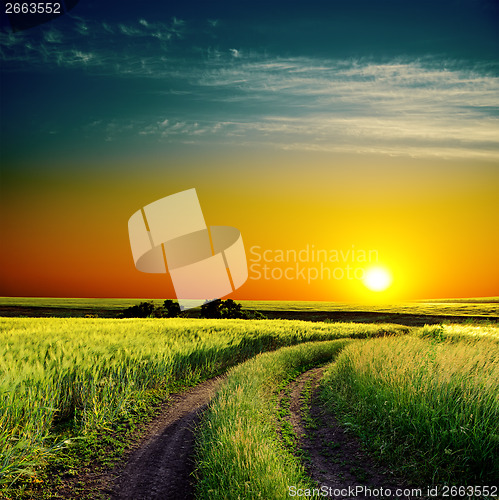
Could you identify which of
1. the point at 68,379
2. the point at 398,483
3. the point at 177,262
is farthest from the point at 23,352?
the point at 177,262

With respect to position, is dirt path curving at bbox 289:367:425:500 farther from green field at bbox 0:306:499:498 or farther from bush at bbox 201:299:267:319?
bush at bbox 201:299:267:319

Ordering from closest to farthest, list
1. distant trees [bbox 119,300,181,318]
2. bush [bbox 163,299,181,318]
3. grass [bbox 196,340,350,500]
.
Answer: grass [bbox 196,340,350,500] → distant trees [bbox 119,300,181,318] → bush [bbox 163,299,181,318]

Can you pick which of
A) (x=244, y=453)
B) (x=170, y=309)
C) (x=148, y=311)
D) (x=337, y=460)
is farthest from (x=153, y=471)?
(x=170, y=309)

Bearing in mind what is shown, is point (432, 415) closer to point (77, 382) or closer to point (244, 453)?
point (244, 453)

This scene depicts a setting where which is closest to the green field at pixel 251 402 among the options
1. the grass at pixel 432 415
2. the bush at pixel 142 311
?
the grass at pixel 432 415

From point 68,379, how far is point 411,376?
849 centimetres

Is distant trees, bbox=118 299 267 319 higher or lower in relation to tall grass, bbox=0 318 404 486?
lower

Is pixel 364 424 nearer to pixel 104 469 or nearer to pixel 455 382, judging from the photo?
pixel 455 382

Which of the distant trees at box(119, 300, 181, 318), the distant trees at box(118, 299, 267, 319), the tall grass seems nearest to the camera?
the tall grass

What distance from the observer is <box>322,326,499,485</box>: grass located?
21.0ft

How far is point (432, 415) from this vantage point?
7.32 m

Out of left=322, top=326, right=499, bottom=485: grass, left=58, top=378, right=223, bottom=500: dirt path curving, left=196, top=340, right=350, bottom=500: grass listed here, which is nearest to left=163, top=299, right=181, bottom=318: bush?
left=196, top=340, right=350, bottom=500: grass

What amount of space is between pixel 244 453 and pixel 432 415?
3.94m

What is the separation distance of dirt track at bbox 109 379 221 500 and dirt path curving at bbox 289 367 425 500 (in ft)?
7.63
